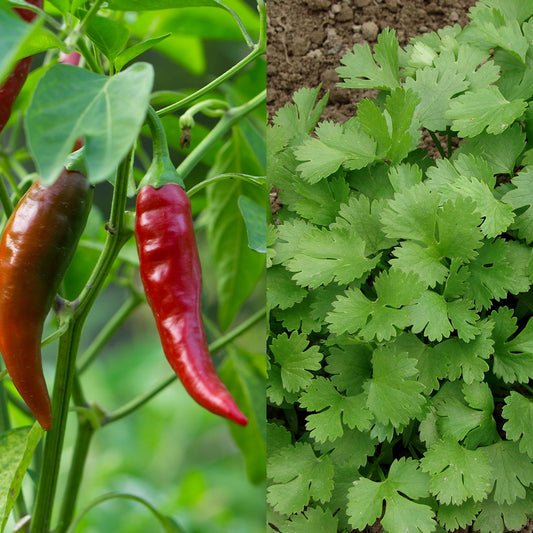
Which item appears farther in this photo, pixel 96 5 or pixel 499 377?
pixel 499 377

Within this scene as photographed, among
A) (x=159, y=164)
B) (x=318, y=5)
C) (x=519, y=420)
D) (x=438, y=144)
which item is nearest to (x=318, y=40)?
(x=318, y=5)

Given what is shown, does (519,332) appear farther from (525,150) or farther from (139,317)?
(139,317)

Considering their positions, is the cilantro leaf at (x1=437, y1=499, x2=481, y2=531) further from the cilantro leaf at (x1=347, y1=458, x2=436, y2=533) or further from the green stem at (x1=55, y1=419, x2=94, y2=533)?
the green stem at (x1=55, y1=419, x2=94, y2=533)

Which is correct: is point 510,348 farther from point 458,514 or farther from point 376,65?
point 376,65

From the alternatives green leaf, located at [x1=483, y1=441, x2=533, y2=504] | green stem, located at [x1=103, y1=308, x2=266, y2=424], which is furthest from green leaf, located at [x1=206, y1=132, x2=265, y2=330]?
green leaf, located at [x1=483, y1=441, x2=533, y2=504]

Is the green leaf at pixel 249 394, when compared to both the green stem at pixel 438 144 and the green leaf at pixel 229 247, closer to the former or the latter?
the green leaf at pixel 229 247

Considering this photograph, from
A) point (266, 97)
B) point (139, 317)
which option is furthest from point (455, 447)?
point (139, 317)

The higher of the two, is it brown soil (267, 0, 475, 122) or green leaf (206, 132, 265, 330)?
brown soil (267, 0, 475, 122)
